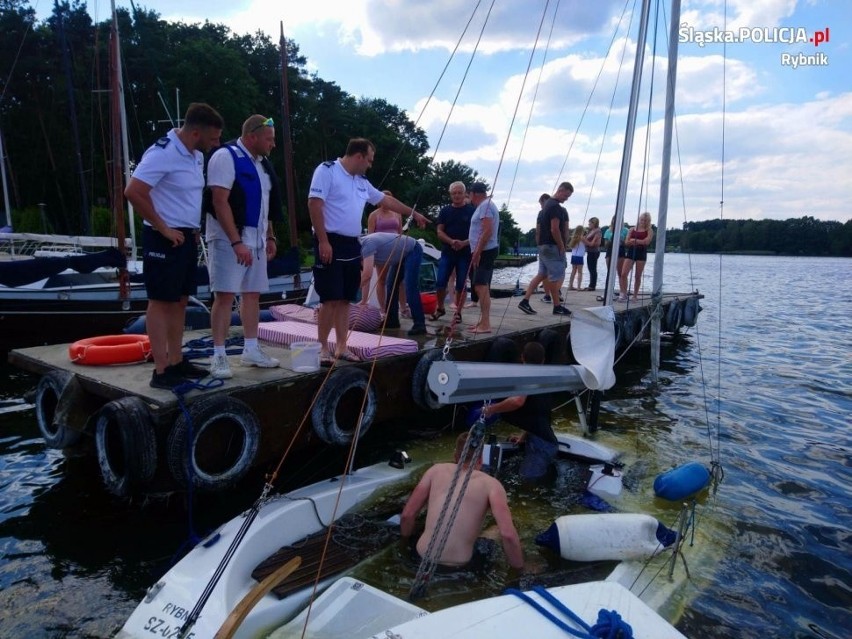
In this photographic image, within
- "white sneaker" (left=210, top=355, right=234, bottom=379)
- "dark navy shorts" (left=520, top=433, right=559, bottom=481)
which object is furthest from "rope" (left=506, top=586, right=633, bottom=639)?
"white sneaker" (left=210, top=355, right=234, bottom=379)

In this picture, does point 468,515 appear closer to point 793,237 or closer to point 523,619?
point 523,619

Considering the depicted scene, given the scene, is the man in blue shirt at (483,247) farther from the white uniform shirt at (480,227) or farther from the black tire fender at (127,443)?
the black tire fender at (127,443)

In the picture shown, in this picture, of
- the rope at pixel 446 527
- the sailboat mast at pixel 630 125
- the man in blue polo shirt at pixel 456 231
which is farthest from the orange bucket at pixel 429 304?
the rope at pixel 446 527

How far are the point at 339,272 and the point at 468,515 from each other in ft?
8.40

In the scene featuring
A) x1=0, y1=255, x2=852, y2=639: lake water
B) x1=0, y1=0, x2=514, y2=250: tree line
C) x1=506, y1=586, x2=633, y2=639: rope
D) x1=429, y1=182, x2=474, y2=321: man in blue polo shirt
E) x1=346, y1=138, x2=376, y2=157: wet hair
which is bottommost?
x1=0, y1=255, x2=852, y2=639: lake water

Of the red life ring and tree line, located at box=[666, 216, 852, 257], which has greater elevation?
tree line, located at box=[666, 216, 852, 257]

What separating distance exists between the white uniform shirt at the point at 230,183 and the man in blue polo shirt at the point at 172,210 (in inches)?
3.9

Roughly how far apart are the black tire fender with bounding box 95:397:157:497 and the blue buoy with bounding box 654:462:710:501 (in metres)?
4.72

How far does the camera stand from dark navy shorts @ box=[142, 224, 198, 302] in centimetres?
457

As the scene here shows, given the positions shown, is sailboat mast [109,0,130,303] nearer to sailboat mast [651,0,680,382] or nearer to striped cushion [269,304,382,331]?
striped cushion [269,304,382,331]

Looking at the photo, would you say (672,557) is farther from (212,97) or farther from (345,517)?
(212,97)

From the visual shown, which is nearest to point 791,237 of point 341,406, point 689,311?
point 689,311

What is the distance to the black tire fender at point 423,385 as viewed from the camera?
709cm

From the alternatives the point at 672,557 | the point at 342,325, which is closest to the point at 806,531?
the point at 672,557
